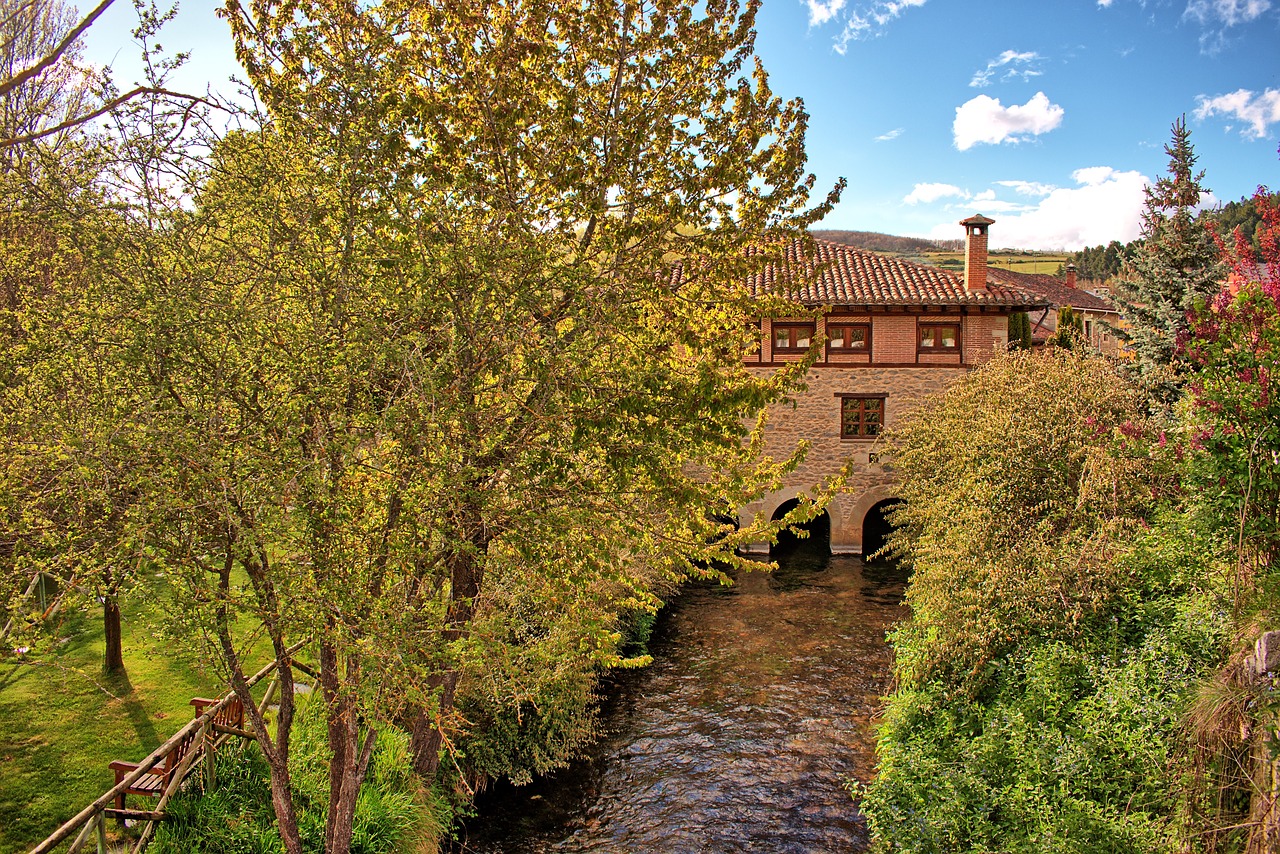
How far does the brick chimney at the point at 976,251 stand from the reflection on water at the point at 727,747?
10501 mm

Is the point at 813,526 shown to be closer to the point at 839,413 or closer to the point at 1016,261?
the point at 839,413

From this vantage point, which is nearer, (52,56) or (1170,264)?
(52,56)

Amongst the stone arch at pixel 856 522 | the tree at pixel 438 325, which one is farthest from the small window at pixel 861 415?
the tree at pixel 438 325

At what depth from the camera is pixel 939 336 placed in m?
22.2

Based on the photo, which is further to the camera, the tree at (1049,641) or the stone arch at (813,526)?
the stone arch at (813,526)

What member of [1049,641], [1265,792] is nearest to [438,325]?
[1265,792]

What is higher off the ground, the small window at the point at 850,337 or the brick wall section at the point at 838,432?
the small window at the point at 850,337

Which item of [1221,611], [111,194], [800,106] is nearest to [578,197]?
[800,106]

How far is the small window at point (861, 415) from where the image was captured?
22438 millimetres

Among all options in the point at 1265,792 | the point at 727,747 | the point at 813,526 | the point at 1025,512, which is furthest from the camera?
the point at 813,526

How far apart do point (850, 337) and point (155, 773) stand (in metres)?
19.3

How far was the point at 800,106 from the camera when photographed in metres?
6.84

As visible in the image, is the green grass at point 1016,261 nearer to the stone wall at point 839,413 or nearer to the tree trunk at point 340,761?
the stone wall at point 839,413

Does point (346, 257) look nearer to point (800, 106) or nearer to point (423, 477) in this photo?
point (423, 477)
